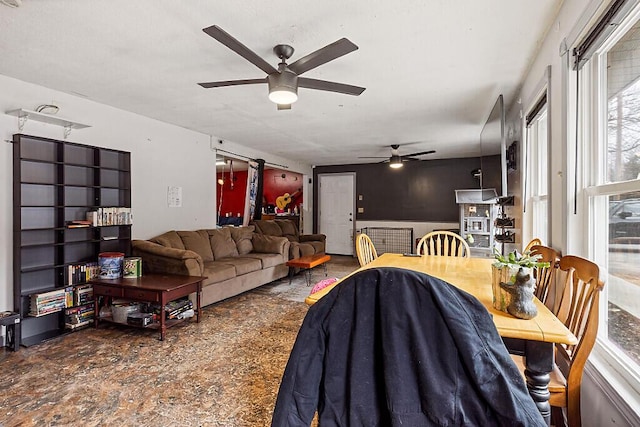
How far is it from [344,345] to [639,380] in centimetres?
120

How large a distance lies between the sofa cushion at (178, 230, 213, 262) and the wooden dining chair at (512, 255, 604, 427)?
388cm

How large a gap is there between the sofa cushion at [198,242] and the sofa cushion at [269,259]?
65cm

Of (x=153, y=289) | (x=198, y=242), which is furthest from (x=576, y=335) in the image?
(x=198, y=242)

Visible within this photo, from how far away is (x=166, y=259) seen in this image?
3.62m

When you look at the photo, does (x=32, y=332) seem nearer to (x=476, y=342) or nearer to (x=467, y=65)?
(x=476, y=342)

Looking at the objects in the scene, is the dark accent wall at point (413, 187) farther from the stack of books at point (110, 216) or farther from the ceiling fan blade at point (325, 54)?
the ceiling fan blade at point (325, 54)

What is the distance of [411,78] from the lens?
9.59ft

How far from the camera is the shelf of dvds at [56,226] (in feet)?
9.49

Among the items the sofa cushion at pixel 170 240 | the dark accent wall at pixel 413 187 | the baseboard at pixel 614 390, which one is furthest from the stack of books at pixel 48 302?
the dark accent wall at pixel 413 187

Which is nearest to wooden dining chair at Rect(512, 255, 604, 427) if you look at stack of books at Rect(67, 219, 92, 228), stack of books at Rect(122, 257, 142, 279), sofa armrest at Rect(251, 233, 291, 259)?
stack of books at Rect(122, 257, 142, 279)

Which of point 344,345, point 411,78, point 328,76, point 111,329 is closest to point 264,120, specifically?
point 328,76

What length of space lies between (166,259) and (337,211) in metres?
5.20

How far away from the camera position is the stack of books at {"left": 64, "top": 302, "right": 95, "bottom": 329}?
314cm

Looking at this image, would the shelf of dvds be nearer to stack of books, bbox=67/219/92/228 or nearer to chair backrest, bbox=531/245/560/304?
stack of books, bbox=67/219/92/228
